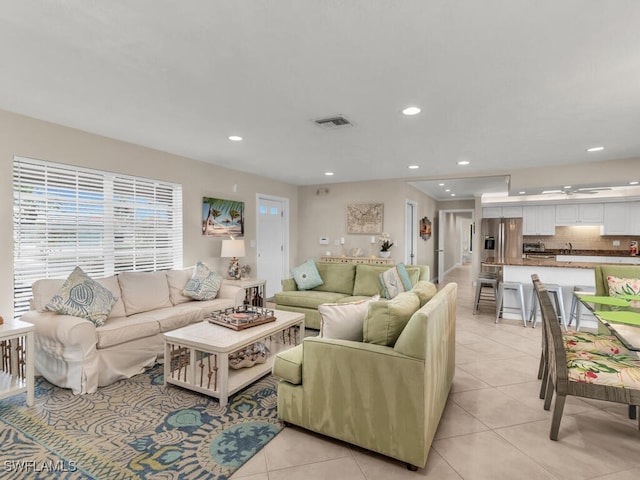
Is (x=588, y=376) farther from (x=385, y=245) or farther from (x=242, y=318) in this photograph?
(x=385, y=245)

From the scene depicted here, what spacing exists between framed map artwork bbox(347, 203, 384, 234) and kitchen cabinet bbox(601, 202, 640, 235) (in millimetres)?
4683

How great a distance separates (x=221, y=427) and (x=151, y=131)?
3.01 metres

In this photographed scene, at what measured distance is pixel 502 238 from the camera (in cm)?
784

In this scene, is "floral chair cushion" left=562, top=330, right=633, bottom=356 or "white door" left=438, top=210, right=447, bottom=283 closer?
"floral chair cushion" left=562, top=330, right=633, bottom=356

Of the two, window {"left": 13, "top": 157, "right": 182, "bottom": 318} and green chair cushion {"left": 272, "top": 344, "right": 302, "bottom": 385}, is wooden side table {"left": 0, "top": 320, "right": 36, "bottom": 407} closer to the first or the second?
window {"left": 13, "top": 157, "right": 182, "bottom": 318}

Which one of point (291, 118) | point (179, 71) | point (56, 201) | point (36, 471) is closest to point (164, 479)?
Answer: point (36, 471)

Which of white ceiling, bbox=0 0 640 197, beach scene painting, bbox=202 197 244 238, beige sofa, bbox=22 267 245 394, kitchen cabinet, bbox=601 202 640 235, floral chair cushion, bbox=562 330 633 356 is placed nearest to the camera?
white ceiling, bbox=0 0 640 197

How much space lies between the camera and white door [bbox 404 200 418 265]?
22.0 ft

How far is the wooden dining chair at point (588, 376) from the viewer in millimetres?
2016

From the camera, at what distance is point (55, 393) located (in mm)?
2770

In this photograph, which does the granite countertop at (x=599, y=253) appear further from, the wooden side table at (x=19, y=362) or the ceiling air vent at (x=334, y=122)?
the wooden side table at (x=19, y=362)

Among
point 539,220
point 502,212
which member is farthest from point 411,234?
point 539,220

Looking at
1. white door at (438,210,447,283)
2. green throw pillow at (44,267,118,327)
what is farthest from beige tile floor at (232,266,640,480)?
white door at (438,210,447,283)

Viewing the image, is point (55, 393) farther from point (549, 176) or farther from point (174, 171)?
point (549, 176)
